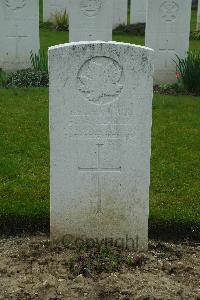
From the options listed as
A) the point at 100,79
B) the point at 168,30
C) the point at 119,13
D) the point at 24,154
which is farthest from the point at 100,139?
the point at 119,13

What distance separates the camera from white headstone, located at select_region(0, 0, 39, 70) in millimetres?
10047

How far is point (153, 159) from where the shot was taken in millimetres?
5691

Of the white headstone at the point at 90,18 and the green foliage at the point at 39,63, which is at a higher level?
the white headstone at the point at 90,18

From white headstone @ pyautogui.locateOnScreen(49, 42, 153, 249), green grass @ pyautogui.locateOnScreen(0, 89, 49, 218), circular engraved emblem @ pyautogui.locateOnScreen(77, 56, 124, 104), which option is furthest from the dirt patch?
circular engraved emblem @ pyautogui.locateOnScreen(77, 56, 124, 104)

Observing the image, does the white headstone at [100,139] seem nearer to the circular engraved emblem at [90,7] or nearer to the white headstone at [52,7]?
the circular engraved emblem at [90,7]

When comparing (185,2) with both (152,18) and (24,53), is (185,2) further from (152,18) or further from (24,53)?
(24,53)

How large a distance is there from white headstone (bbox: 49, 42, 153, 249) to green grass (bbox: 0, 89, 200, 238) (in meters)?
0.52

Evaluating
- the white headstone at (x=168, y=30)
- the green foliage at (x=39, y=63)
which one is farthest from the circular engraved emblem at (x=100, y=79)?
the white headstone at (x=168, y=30)

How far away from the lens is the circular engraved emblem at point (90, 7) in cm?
1023

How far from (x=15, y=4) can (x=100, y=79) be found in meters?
6.90

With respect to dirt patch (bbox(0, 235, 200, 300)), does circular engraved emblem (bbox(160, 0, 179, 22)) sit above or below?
above

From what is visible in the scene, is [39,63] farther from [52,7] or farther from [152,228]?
[52,7]

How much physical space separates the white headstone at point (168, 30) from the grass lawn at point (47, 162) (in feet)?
5.02

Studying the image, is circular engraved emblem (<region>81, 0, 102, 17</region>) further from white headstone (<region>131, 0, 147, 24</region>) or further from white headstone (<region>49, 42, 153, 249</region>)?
white headstone (<region>131, 0, 147, 24</region>)
